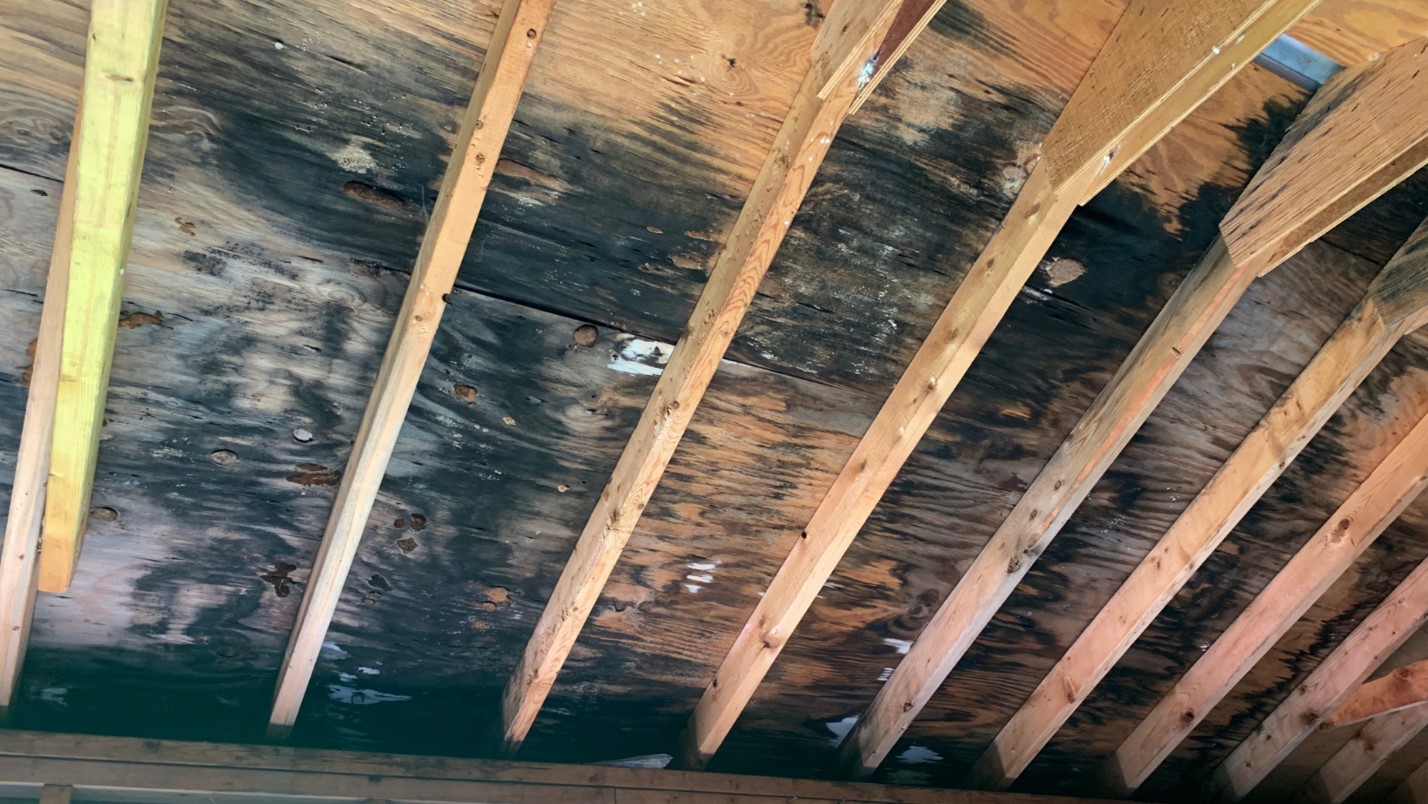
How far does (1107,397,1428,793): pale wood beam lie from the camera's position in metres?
2.18

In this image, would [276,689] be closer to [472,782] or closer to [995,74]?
[472,782]

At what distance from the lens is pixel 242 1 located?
55.1 inches

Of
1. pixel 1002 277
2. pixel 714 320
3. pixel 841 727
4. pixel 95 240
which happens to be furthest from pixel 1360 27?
pixel 841 727

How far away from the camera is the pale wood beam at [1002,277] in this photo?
130 cm

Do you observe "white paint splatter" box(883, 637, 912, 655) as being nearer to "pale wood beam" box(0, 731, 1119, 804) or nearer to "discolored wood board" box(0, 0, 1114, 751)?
"pale wood beam" box(0, 731, 1119, 804)

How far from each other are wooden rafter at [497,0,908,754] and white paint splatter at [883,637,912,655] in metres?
0.83

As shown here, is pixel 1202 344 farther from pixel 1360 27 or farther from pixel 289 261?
pixel 289 261

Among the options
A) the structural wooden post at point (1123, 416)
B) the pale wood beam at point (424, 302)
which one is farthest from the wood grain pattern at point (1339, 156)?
the pale wood beam at point (424, 302)

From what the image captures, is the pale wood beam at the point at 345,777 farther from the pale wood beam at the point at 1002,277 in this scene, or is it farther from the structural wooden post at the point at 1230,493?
the structural wooden post at the point at 1230,493

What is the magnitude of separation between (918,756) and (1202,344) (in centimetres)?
148

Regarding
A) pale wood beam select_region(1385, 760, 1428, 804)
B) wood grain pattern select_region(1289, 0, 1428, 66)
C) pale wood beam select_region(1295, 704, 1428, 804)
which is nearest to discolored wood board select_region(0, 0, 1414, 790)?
wood grain pattern select_region(1289, 0, 1428, 66)

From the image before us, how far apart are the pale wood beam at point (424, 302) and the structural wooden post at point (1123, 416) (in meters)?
1.18

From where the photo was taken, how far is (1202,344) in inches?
74.9

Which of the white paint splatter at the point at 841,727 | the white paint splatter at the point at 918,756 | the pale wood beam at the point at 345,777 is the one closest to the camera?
the pale wood beam at the point at 345,777
